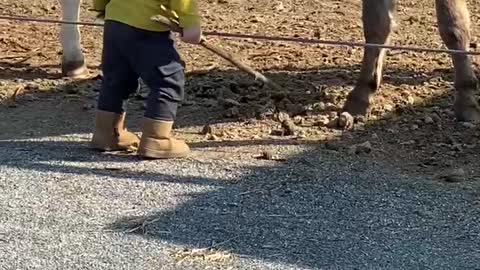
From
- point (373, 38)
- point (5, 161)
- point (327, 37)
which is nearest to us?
point (5, 161)

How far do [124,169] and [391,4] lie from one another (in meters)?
1.83

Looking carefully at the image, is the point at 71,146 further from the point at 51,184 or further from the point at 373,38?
the point at 373,38

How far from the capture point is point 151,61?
5.49 meters

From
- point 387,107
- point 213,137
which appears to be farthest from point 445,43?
point 213,137

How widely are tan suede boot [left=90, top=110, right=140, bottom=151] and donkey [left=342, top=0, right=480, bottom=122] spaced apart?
1.26m

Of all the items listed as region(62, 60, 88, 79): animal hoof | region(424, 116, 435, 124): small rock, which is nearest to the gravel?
region(424, 116, 435, 124): small rock

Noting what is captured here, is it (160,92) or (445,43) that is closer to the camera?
(160,92)

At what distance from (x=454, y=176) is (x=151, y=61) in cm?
154

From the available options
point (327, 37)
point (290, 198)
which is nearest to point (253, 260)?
point (290, 198)

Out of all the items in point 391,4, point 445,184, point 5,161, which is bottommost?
point 5,161

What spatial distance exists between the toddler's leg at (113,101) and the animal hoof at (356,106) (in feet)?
3.99

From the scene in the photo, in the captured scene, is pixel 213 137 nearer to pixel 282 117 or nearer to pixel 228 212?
pixel 282 117

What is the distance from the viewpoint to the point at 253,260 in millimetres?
4223

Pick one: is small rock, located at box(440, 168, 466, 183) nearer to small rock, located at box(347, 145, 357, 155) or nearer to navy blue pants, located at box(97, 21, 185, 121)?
small rock, located at box(347, 145, 357, 155)
